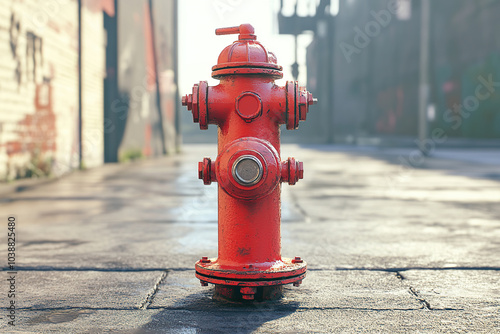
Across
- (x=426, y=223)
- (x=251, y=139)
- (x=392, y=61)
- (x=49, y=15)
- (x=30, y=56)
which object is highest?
(x=392, y=61)

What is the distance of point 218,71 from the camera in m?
3.00

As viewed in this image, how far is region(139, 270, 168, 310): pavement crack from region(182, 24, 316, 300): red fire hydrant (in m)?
0.27

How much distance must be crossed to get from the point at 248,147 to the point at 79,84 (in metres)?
11.1

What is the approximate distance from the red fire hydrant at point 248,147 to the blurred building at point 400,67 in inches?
672

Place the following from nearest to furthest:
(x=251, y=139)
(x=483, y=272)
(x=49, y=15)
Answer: (x=251, y=139) < (x=483, y=272) < (x=49, y=15)

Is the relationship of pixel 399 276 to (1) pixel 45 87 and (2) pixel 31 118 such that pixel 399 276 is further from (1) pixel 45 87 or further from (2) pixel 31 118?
(1) pixel 45 87

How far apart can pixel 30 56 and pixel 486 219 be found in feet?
25.5

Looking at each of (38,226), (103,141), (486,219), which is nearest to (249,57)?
(38,226)

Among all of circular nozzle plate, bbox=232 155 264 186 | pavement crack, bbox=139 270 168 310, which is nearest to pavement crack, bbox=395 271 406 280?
circular nozzle plate, bbox=232 155 264 186

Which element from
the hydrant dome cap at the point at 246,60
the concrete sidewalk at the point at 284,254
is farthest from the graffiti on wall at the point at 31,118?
the hydrant dome cap at the point at 246,60

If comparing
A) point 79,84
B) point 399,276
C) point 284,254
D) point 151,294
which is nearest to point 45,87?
point 79,84

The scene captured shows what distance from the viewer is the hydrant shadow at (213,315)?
8.18 ft

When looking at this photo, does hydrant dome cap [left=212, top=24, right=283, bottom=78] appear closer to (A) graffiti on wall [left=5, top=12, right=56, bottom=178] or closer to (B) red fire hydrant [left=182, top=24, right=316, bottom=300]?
(B) red fire hydrant [left=182, top=24, right=316, bottom=300]

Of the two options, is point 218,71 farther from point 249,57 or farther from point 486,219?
point 486,219
